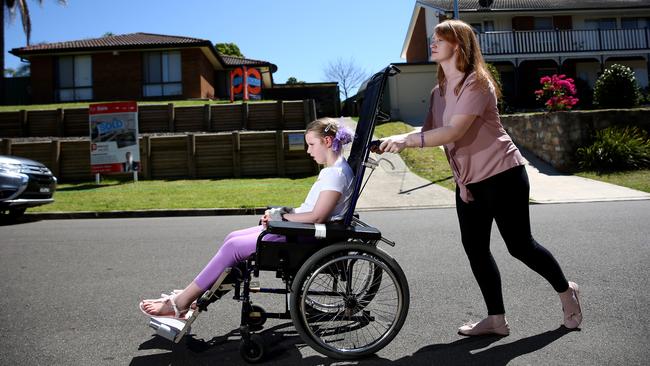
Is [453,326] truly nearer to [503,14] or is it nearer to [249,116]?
[249,116]

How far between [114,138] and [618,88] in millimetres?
19570

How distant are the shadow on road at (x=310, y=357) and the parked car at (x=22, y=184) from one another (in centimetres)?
738

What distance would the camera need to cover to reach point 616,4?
97.5 feet

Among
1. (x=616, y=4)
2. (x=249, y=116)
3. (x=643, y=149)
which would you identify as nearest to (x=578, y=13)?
(x=616, y=4)

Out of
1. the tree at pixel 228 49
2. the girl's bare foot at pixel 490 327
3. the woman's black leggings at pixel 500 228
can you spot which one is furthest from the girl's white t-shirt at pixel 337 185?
the tree at pixel 228 49

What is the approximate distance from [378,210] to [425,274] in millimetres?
5991

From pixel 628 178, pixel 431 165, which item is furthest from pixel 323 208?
pixel 431 165

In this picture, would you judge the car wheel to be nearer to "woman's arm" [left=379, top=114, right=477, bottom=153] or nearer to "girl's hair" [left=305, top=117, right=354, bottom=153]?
"girl's hair" [left=305, top=117, right=354, bottom=153]

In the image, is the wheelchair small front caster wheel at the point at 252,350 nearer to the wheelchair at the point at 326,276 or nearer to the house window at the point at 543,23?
the wheelchair at the point at 326,276

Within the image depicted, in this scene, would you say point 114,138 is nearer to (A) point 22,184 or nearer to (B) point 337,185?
(A) point 22,184

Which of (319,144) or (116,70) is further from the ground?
(116,70)

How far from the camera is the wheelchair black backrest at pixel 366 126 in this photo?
3.00 metres

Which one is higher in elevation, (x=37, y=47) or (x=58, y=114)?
(x=37, y=47)

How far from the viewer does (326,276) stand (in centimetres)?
308
